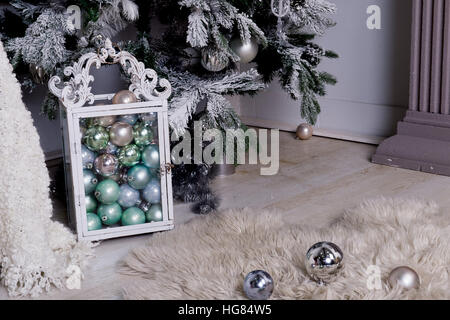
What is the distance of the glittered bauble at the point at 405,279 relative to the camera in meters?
1.24

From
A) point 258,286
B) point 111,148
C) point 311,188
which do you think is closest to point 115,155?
point 111,148

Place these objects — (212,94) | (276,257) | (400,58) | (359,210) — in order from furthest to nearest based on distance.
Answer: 1. (400,58)
2. (212,94)
3. (359,210)
4. (276,257)

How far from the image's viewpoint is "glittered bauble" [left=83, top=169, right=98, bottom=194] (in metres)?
1.57

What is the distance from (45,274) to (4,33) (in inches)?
33.1

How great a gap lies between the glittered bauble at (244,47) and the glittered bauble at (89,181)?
583 millimetres

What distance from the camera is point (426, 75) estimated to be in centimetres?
217

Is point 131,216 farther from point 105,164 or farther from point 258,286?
point 258,286

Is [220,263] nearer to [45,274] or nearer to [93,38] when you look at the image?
[45,274]

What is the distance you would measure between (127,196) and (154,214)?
0.08 metres

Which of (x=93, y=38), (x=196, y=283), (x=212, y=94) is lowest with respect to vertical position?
(x=196, y=283)

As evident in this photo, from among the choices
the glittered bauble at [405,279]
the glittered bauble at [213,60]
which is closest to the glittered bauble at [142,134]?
the glittered bauble at [213,60]

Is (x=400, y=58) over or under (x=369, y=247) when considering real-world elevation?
over

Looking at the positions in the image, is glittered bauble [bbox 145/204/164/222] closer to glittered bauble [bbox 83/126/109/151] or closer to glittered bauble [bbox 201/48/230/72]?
glittered bauble [bbox 83/126/109/151]

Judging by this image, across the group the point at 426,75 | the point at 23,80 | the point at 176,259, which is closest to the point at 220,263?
the point at 176,259
